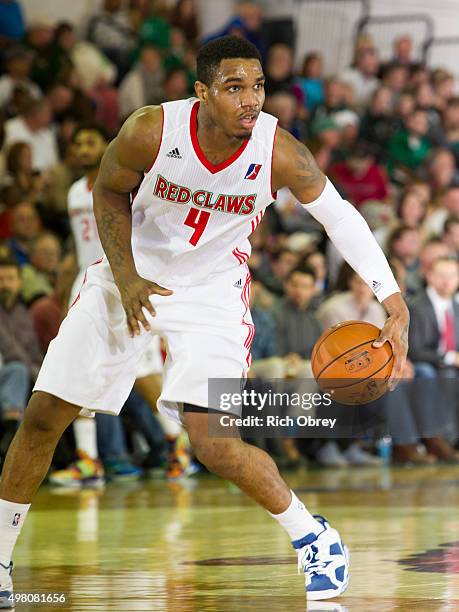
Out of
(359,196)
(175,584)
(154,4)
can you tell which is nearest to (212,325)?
(175,584)

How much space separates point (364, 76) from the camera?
1683 cm

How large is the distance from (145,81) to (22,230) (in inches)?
153

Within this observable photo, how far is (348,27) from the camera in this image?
59.5 feet

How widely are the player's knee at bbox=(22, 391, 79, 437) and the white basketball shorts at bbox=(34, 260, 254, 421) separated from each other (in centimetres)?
4

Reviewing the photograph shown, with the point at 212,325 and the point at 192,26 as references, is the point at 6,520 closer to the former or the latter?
the point at 212,325

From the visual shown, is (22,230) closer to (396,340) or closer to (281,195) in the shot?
(281,195)

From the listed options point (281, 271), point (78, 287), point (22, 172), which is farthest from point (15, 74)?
point (78, 287)

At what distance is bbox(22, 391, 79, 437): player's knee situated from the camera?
4.67 meters

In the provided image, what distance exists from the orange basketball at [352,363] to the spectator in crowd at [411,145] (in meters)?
10.7

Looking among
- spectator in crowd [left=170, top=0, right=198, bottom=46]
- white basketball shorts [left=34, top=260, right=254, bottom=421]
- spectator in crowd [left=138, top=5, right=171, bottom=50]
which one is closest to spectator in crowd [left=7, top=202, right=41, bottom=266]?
spectator in crowd [left=138, top=5, right=171, bottom=50]

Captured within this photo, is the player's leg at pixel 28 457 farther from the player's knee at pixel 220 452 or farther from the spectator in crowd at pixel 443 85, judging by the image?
the spectator in crowd at pixel 443 85

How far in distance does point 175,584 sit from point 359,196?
31.4 ft

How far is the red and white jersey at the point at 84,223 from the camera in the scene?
27.5ft

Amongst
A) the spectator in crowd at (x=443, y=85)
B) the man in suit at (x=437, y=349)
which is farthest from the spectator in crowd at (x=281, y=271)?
the spectator in crowd at (x=443, y=85)
